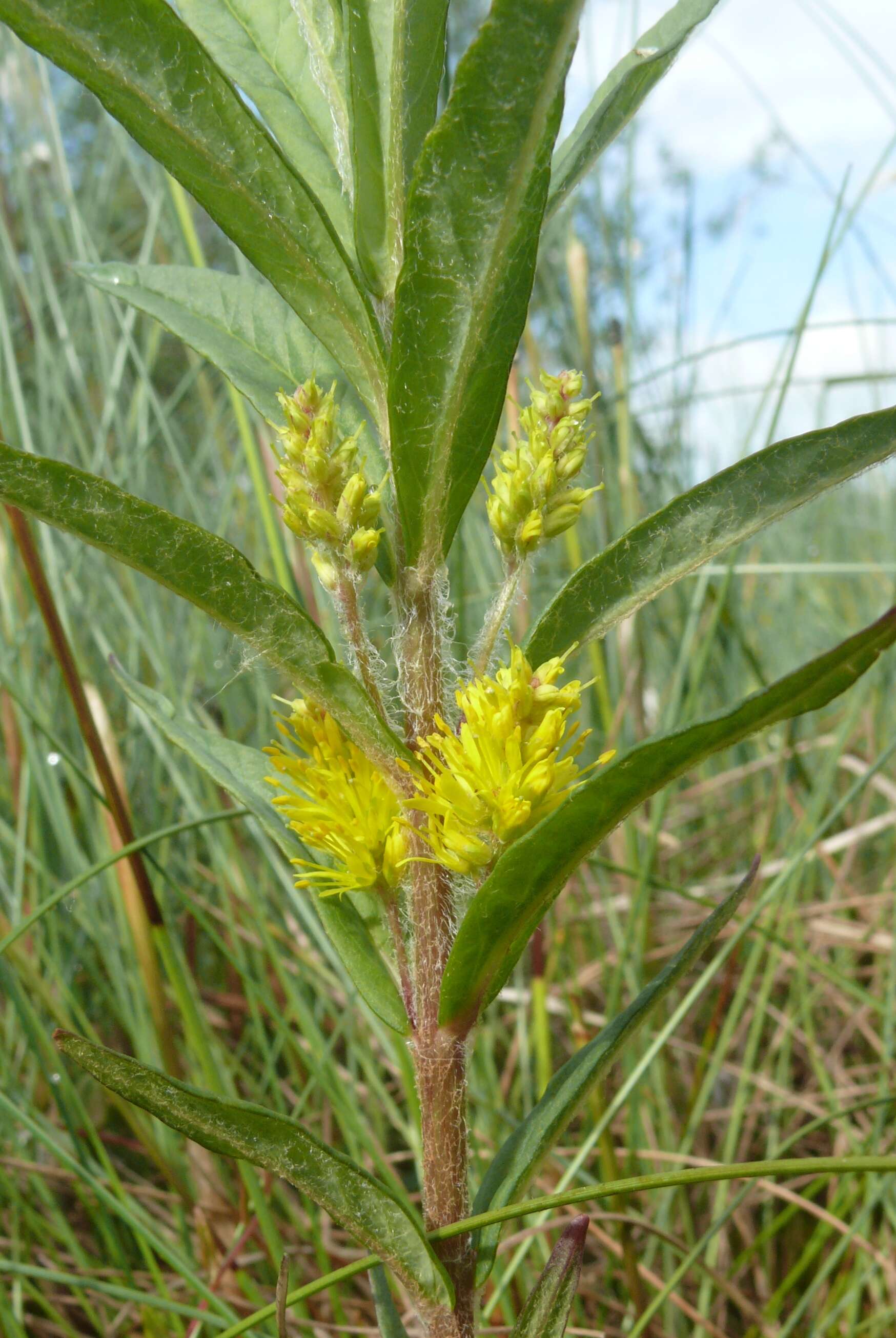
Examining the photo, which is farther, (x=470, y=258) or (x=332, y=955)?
(x=332, y=955)

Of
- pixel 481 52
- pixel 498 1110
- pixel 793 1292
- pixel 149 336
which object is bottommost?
pixel 793 1292

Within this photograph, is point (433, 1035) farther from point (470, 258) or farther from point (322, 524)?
point (470, 258)

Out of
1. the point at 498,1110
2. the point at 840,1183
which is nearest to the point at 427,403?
the point at 498,1110

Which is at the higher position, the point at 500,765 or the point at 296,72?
the point at 296,72

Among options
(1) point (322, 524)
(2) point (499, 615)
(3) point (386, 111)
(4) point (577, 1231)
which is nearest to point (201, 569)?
(1) point (322, 524)

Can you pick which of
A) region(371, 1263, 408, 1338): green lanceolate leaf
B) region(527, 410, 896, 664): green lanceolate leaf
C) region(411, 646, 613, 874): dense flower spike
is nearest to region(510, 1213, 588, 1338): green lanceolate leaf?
region(371, 1263, 408, 1338): green lanceolate leaf

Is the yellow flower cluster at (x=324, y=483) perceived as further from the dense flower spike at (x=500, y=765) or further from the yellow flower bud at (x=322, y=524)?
the dense flower spike at (x=500, y=765)

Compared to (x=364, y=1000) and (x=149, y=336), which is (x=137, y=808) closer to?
(x=149, y=336)
